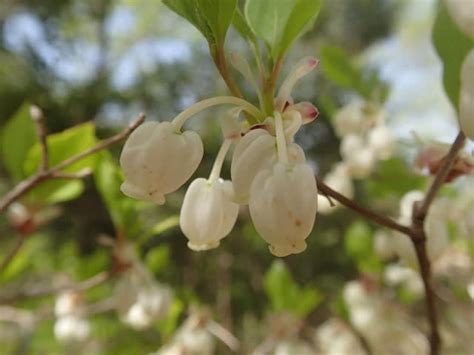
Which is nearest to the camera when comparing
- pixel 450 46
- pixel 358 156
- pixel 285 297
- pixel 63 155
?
pixel 450 46

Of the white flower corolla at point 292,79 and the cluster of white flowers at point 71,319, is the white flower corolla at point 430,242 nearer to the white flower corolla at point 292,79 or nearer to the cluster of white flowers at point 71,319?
the white flower corolla at point 292,79

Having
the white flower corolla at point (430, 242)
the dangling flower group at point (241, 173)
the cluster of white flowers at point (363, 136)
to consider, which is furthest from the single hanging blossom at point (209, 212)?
the cluster of white flowers at point (363, 136)

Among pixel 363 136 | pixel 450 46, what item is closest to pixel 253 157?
pixel 450 46

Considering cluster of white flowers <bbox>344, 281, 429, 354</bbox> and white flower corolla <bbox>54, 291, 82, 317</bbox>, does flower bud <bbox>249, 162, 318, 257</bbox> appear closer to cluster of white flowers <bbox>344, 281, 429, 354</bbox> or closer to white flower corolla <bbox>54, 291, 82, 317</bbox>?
cluster of white flowers <bbox>344, 281, 429, 354</bbox>

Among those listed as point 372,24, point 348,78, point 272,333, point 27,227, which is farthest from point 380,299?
point 372,24

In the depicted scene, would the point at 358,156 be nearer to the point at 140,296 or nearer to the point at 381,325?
the point at 381,325

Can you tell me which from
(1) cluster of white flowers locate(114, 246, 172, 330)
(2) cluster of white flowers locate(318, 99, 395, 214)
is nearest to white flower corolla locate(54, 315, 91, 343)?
(1) cluster of white flowers locate(114, 246, 172, 330)
